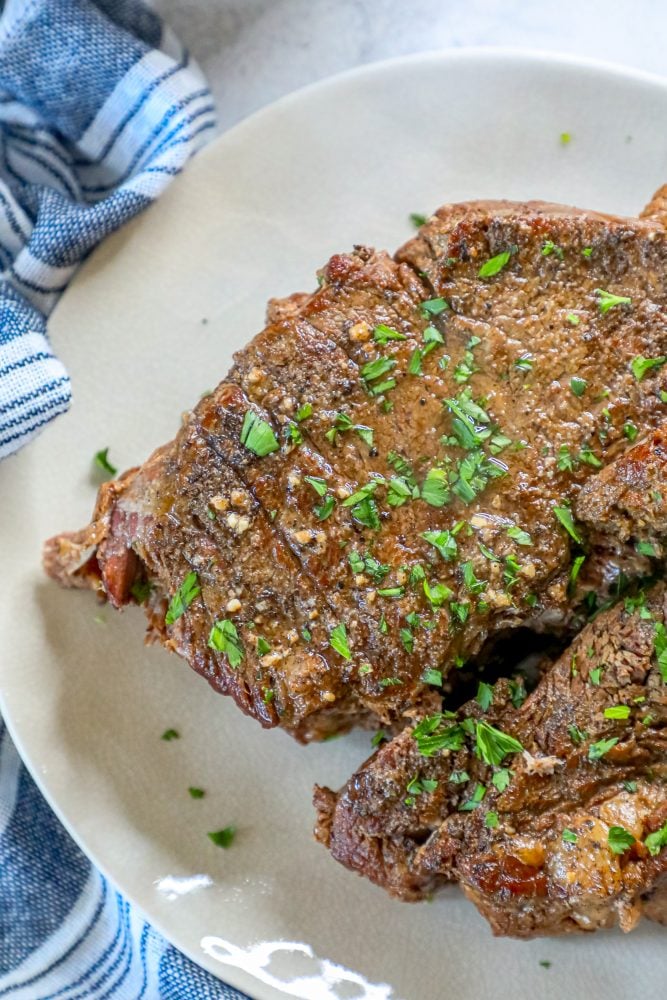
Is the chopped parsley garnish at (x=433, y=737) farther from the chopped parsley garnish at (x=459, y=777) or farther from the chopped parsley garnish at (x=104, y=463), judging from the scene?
the chopped parsley garnish at (x=104, y=463)

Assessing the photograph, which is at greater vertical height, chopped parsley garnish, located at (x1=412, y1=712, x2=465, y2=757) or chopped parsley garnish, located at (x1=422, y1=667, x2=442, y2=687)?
chopped parsley garnish, located at (x1=422, y1=667, x2=442, y2=687)

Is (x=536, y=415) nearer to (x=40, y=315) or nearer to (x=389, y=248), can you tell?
(x=389, y=248)

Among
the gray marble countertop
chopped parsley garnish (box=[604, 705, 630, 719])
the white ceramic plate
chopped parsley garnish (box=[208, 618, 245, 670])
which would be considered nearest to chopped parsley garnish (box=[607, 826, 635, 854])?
chopped parsley garnish (box=[604, 705, 630, 719])

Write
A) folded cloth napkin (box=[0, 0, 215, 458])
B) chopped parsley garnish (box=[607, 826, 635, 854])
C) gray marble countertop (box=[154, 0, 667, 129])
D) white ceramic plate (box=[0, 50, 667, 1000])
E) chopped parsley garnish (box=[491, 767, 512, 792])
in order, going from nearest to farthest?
1. chopped parsley garnish (box=[607, 826, 635, 854])
2. chopped parsley garnish (box=[491, 767, 512, 792])
3. white ceramic plate (box=[0, 50, 667, 1000])
4. folded cloth napkin (box=[0, 0, 215, 458])
5. gray marble countertop (box=[154, 0, 667, 129])

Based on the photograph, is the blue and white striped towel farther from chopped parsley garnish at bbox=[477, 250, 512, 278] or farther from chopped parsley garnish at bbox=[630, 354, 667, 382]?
chopped parsley garnish at bbox=[630, 354, 667, 382]

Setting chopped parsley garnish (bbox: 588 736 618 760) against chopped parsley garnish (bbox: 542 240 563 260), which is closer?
chopped parsley garnish (bbox: 588 736 618 760)

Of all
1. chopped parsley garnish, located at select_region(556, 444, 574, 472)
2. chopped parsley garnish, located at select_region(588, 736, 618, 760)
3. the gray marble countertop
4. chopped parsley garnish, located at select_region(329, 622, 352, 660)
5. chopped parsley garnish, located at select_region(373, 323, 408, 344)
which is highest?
the gray marble countertop
